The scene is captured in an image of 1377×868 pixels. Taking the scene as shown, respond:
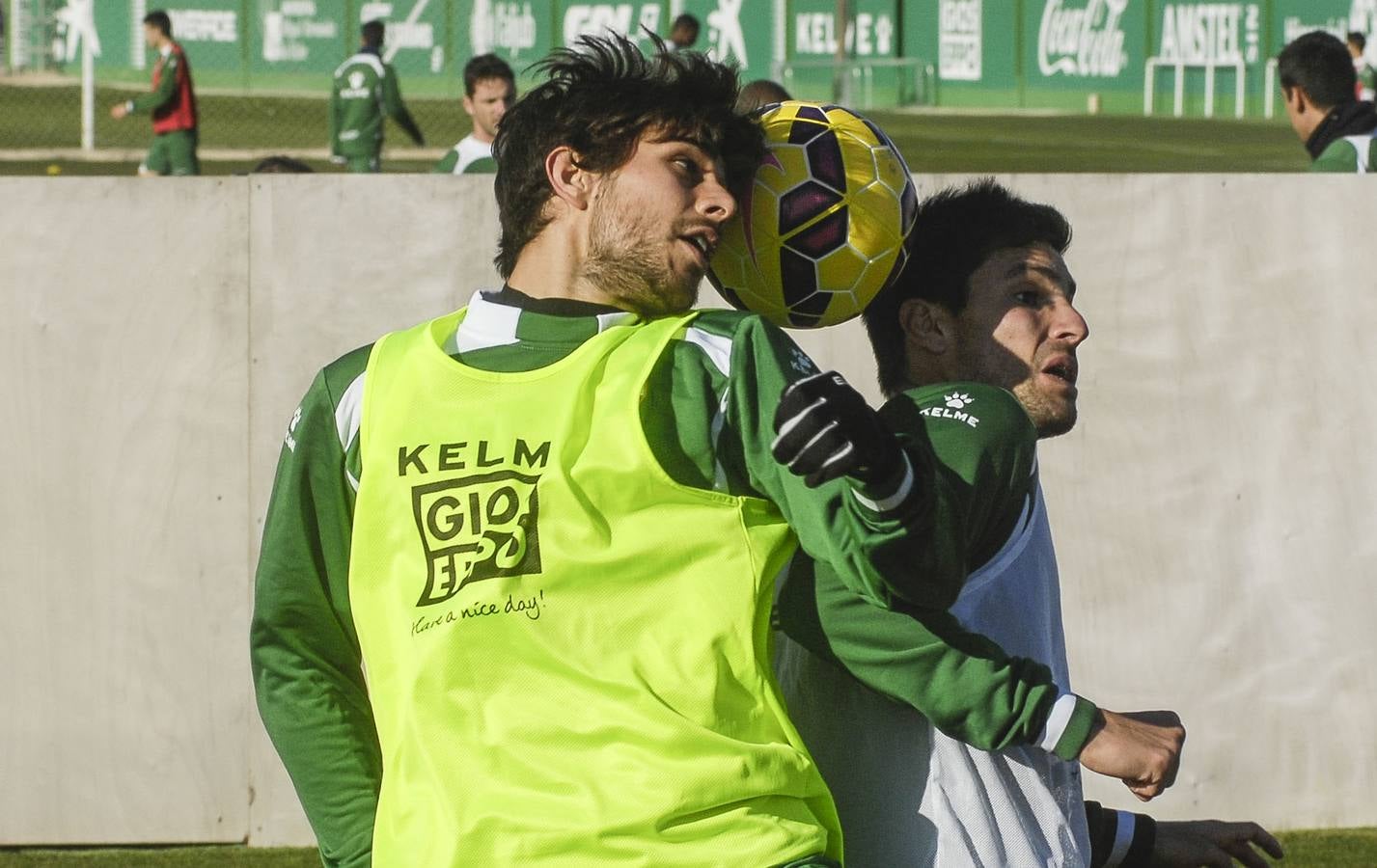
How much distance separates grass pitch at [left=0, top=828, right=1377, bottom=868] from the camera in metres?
5.38

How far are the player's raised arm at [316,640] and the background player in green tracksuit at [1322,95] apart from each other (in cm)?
563

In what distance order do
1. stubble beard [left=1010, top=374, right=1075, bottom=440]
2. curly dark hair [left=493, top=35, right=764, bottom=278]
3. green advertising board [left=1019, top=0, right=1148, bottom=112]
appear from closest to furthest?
curly dark hair [left=493, top=35, right=764, bottom=278]
stubble beard [left=1010, top=374, right=1075, bottom=440]
green advertising board [left=1019, top=0, right=1148, bottom=112]

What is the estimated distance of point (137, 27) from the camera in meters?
27.2

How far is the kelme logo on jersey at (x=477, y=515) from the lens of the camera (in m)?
2.32

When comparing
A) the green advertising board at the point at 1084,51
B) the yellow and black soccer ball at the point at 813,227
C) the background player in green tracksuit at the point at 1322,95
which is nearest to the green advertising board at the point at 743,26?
the green advertising board at the point at 1084,51

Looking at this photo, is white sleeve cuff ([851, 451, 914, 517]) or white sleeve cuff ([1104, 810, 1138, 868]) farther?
white sleeve cuff ([1104, 810, 1138, 868])

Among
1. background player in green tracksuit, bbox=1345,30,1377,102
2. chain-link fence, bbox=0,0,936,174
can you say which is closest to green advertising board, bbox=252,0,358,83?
chain-link fence, bbox=0,0,936,174

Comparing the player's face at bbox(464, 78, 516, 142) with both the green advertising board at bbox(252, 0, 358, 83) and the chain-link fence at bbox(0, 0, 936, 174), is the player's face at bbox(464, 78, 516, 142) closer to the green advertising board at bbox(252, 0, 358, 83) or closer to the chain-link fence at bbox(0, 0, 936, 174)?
the chain-link fence at bbox(0, 0, 936, 174)

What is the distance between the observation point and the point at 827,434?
1990 mm

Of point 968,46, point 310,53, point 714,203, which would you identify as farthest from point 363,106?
point 968,46

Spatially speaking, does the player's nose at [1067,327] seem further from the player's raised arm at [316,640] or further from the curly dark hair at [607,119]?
the player's raised arm at [316,640]

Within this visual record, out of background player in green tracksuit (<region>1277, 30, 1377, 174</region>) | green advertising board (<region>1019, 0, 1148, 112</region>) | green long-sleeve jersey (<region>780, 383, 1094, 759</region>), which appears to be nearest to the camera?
green long-sleeve jersey (<region>780, 383, 1094, 759</region>)

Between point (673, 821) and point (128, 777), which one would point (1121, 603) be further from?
point (673, 821)

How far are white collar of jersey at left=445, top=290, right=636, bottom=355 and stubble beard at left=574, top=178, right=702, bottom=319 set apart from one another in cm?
4
